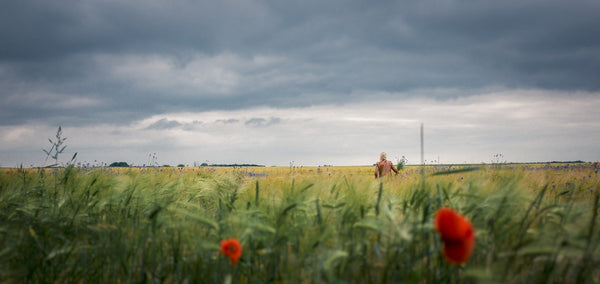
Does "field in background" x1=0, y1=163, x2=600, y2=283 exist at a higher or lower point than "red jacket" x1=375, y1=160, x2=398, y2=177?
lower

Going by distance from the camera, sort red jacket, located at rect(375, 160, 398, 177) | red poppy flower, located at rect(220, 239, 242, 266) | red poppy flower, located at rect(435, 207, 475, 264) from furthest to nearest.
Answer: red jacket, located at rect(375, 160, 398, 177)
red poppy flower, located at rect(220, 239, 242, 266)
red poppy flower, located at rect(435, 207, 475, 264)

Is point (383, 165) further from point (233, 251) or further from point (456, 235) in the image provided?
point (456, 235)

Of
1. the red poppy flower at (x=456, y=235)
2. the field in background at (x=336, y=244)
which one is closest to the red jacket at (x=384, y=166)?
the field in background at (x=336, y=244)

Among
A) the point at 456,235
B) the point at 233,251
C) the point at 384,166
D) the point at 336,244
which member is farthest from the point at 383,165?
the point at 456,235

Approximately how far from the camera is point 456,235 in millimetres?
1259

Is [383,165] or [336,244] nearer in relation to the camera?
[336,244]

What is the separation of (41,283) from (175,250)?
113cm

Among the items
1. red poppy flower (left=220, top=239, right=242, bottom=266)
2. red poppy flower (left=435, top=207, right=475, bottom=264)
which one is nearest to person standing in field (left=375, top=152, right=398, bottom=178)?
red poppy flower (left=220, top=239, right=242, bottom=266)

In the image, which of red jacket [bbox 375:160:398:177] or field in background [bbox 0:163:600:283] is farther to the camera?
red jacket [bbox 375:160:398:177]

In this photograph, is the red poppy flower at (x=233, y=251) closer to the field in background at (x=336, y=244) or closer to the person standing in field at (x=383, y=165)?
the field in background at (x=336, y=244)

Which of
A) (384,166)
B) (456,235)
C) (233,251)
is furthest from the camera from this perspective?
(384,166)

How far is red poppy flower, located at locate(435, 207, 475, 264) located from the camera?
126 centimetres

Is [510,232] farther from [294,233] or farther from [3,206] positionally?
[3,206]

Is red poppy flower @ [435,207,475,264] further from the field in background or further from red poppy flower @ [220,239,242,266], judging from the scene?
red poppy flower @ [220,239,242,266]
